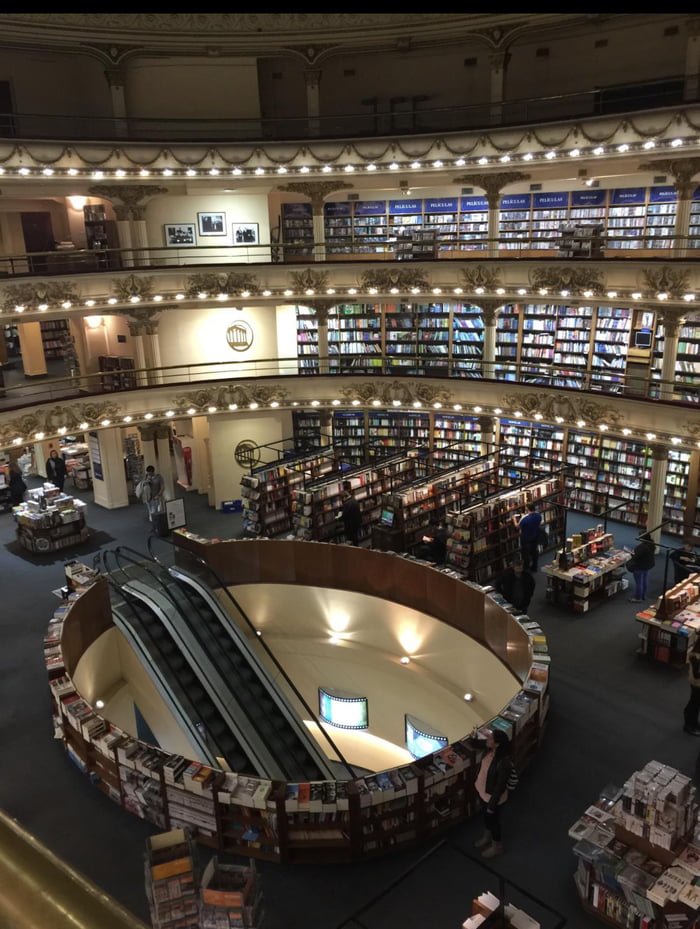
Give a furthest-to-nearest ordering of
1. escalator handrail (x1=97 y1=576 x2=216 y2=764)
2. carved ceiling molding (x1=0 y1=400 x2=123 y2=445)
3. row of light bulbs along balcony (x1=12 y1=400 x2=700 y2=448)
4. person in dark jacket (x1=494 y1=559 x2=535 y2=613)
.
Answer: carved ceiling molding (x1=0 y1=400 x2=123 y2=445)
row of light bulbs along balcony (x1=12 y1=400 x2=700 y2=448)
person in dark jacket (x1=494 y1=559 x2=535 y2=613)
escalator handrail (x1=97 y1=576 x2=216 y2=764)

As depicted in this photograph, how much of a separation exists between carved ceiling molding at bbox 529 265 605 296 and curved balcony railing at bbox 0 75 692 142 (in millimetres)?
3329

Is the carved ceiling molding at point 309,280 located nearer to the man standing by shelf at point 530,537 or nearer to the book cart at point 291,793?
the man standing by shelf at point 530,537

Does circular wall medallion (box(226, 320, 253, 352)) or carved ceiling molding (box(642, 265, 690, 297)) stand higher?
carved ceiling molding (box(642, 265, 690, 297))

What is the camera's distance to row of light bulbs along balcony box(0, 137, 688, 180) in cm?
1437

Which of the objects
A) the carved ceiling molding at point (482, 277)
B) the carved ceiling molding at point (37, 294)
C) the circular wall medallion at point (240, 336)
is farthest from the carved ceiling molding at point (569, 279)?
the carved ceiling molding at point (37, 294)

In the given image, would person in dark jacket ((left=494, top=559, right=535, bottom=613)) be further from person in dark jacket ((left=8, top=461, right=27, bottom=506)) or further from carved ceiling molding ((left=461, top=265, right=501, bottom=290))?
person in dark jacket ((left=8, top=461, right=27, bottom=506))

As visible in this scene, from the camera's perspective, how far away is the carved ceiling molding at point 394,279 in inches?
704

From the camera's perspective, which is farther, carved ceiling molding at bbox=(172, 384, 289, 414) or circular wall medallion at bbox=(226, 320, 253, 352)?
circular wall medallion at bbox=(226, 320, 253, 352)

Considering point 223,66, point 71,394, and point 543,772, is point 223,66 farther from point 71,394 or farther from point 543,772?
point 543,772

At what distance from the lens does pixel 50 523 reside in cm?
1672

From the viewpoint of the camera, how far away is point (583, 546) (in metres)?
14.0

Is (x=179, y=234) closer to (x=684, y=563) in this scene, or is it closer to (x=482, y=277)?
(x=482, y=277)

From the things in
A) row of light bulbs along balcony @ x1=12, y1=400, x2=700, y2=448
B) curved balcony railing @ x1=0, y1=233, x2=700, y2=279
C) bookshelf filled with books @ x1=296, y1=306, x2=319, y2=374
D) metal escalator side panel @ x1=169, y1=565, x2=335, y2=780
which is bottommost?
metal escalator side panel @ x1=169, y1=565, x2=335, y2=780

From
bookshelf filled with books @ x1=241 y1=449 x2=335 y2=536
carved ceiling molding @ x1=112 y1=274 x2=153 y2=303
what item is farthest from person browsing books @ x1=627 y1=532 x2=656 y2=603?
carved ceiling molding @ x1=112 y1=274 x2=153 y2=303
